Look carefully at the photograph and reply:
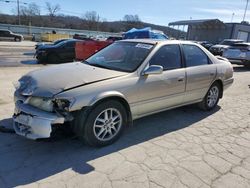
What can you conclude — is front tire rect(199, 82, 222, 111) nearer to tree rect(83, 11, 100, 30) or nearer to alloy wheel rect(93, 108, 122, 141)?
alloy wheel rect(93, 108, 122, 141)

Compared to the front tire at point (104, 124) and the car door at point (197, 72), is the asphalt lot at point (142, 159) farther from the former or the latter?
the car door at point (197, 72)

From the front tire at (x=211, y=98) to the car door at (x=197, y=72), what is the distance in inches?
8.6

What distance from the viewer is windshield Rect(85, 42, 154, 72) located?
4117 mm

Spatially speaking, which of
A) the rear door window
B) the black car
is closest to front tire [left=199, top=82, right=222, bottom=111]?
the rear door window

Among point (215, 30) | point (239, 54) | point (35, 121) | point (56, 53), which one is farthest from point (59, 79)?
point (215, 30)

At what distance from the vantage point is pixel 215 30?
180 ft

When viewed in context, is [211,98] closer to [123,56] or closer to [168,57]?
[168,57]

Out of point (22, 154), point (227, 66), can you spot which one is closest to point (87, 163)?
point (22, 154)

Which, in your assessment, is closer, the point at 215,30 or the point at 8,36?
the point at 8,36

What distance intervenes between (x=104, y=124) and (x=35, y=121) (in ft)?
3.19

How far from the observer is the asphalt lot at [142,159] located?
115 inches

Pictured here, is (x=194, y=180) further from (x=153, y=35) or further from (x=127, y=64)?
(x=153, y=35)

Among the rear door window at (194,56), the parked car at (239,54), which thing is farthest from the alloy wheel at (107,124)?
the parked car at (239,54)

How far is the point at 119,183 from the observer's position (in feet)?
9.38
